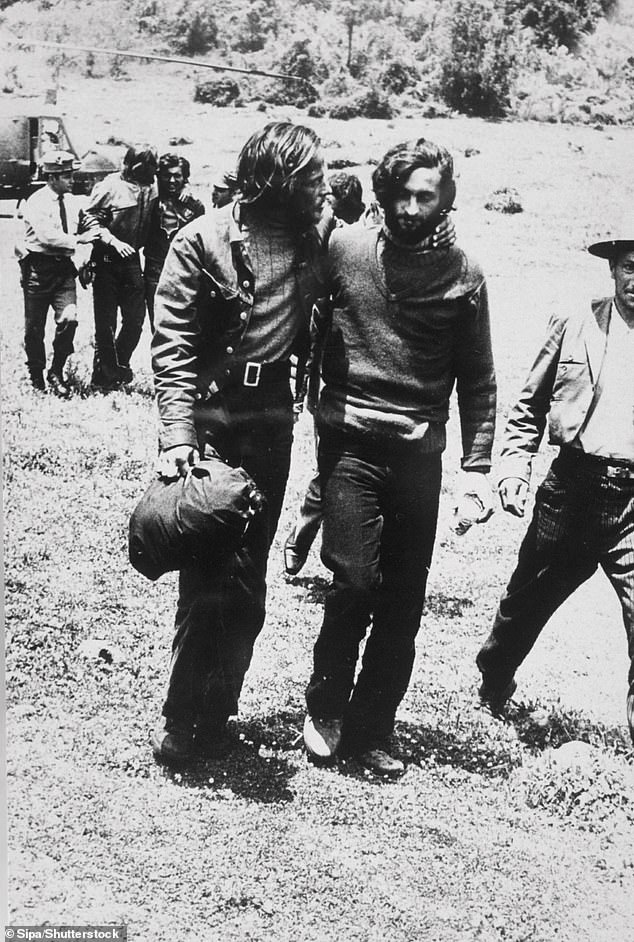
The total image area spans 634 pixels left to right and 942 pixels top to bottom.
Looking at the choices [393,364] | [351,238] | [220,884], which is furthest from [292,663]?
[351,238]

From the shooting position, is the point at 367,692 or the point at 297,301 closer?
the point at 297,301

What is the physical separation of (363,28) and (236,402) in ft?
4.10

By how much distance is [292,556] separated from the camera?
367cm

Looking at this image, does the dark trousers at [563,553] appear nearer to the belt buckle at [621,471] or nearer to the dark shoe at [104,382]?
the belt buckle at [621,471]

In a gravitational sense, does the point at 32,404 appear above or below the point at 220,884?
above

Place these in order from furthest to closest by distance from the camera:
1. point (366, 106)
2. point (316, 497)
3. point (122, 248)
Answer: point (122, 248) < point (316, 497) < point (366, 106)

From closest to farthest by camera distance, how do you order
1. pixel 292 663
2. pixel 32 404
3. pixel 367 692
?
1. pixel 367 692
2. pixel 292 663
3. pixel 32 404

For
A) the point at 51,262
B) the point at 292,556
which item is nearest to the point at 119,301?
the point at 51,262

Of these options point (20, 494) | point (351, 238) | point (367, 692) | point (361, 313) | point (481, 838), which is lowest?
point (481, 838)

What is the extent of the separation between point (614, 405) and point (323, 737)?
1.23 m

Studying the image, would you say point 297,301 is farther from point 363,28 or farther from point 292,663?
point 292,663

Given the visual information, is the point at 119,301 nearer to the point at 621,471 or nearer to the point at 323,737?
the point at 323,737

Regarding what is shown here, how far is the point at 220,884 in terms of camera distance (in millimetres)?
2832

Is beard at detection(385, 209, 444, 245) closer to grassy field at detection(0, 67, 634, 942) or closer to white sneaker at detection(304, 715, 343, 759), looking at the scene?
grassy field at detection(0, 67, 634, 942)
